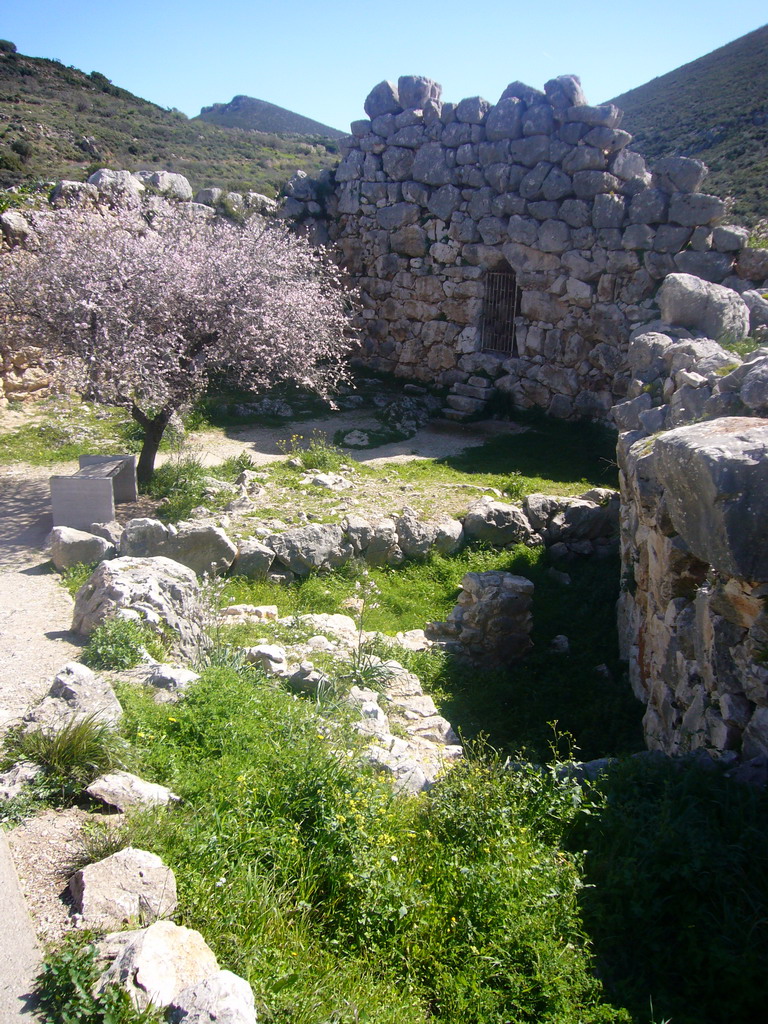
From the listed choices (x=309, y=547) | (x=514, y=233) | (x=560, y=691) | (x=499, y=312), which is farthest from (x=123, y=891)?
(x=499, y=312)

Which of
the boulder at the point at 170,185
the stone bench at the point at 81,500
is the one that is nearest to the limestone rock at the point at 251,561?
the stone bench at the point at 81,500

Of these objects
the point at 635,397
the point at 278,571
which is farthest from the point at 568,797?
the point at 635,397

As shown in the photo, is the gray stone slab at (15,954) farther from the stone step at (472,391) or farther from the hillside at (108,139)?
the hillside at (108,139)

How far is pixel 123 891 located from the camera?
3.11 metres

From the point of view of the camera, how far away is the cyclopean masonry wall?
39.8 ft

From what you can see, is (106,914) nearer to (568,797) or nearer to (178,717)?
(178,717)

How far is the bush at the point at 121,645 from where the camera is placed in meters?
5.26

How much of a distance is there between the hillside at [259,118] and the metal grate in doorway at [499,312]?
35472mm

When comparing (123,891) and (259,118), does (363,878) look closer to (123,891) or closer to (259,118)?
(123,891)

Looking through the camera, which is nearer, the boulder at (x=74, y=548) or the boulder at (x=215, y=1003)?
the boulder at (x=215, y=1003)

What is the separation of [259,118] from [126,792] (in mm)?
50047

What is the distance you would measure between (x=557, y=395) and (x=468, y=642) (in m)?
7.08

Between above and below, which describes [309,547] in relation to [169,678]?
below

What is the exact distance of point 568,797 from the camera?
13.5 ft
